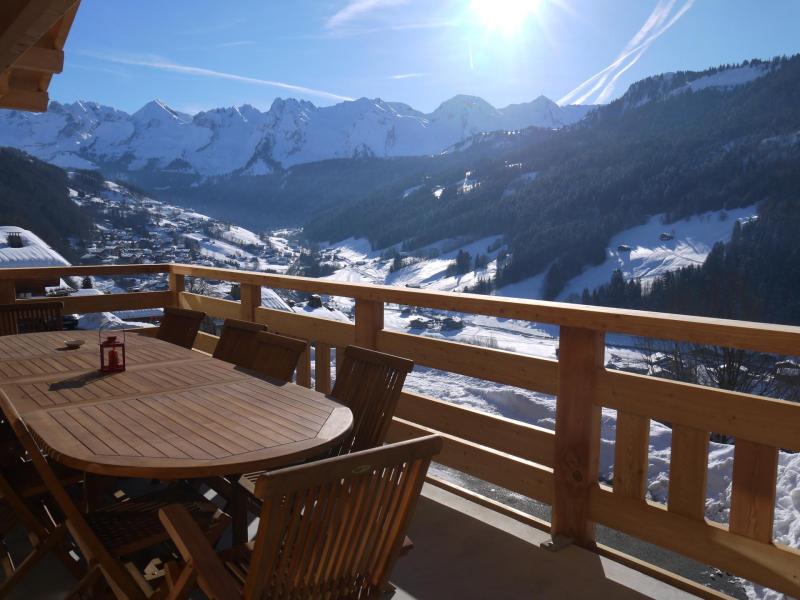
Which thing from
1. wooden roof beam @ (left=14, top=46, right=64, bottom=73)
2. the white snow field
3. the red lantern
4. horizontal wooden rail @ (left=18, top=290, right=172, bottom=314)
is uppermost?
wooden roof beam @ (left=14, top=46, right=64, bottom=73)

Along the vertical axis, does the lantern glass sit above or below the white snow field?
above

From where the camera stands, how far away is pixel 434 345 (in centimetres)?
320

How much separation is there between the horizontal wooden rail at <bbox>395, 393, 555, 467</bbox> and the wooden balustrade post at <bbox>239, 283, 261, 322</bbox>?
5.53 feet

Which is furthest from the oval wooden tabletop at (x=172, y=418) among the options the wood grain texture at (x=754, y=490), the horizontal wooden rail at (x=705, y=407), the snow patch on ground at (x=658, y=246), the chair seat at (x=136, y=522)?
the snow patch on ground at (x=658, y=246)

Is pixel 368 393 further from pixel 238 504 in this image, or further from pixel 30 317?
pixel 30 317

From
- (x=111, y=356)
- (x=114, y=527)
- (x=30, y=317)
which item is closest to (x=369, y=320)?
(x=111, y=356)

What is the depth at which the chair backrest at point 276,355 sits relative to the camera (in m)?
2.73

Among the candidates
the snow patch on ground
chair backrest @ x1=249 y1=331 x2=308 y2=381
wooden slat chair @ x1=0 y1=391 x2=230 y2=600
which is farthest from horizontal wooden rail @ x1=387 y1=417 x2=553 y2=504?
the snow patch on ground

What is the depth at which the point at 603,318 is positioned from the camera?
7.72 ft

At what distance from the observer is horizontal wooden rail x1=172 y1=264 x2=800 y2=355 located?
1.90 m

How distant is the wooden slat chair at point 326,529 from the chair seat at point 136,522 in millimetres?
503

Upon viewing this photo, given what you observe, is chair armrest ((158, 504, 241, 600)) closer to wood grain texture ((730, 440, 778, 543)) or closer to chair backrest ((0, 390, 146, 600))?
chair backrest ((0, 390, 146, 600))

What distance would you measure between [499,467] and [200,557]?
1861 mm

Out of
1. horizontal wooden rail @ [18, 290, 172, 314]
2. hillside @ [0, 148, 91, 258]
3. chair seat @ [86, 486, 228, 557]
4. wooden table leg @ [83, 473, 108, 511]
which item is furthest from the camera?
hillside @ [0, 148, 91, 258]
